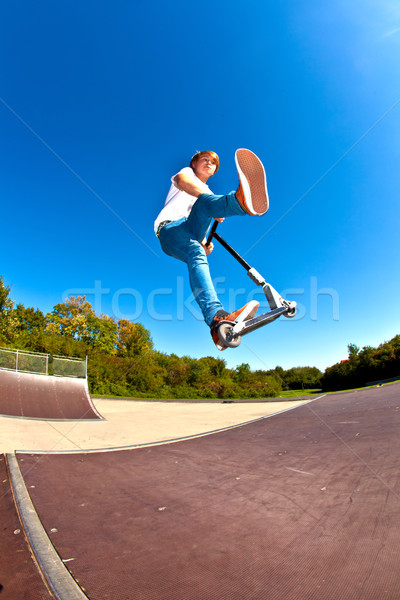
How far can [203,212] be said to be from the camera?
234 centimetres

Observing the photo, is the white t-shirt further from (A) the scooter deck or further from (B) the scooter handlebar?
(A) the scooter deck

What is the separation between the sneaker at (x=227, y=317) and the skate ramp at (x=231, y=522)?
1116 millimetres

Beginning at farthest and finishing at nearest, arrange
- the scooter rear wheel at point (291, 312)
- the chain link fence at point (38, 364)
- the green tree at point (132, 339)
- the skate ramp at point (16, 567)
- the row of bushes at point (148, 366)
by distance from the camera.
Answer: the green tree at point (132, 339) < the row of bushes at point (148, 366) < the chain link fence at point (38, 364) < the scooter rear wheel at point (291, 312) < the skate ramp at point (16, 567)

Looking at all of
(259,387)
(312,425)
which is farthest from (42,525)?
(259,387)

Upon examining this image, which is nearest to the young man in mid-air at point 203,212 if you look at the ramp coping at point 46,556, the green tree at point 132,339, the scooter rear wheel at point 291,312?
Result: the scooter rear wheel at point 291,312

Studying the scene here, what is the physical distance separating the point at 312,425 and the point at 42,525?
12.9 ft

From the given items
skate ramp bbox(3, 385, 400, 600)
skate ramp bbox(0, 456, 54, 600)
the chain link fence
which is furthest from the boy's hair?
the chain link fence

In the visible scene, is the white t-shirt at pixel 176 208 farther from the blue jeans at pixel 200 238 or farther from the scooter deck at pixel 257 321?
the scooter deck at pixel 257 321

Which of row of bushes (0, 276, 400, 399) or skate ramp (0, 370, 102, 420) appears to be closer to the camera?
skate ramp (0, 370, 102, 420)

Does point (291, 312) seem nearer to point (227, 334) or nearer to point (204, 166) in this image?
point (227, 334)

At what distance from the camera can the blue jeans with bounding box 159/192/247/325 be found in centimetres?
Answer: 216

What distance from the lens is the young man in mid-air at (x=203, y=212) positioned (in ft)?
6.81

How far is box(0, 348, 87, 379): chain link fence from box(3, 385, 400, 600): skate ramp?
7147 millimetres

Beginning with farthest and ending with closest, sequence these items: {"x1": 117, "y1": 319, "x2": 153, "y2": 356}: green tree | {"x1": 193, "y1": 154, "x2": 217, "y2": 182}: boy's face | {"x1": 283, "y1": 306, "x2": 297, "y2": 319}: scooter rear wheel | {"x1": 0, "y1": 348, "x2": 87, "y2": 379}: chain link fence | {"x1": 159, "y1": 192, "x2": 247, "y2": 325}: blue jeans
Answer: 1. {"x1": 117, "y1": 319, "x2": 153, "y2": 356}: green tree
2. {"x1": 0, "y1": 348, "x2": 87, "y2": 379}: chain link fence
3. {"x1": 193, "y1": 154, "x2": 217, "y2": 182}: boy's face
4. {"x1": 283, "y1": 306, "x2": 297, "y2": 319}: scooter rear wheel
5. {"x1": 159, "y1": 192, "x2": 247, "y2": 325}: blue jeans
